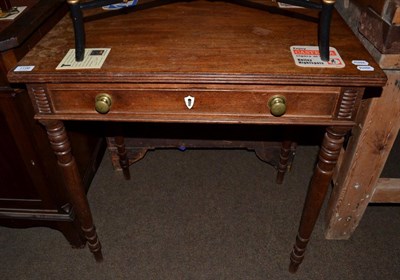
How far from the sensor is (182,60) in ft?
3.59

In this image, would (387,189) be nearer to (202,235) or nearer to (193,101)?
(202,235)

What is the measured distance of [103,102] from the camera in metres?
1.08

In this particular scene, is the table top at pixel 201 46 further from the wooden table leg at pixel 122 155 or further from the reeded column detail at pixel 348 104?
the wooden table leg at pixel 122 155

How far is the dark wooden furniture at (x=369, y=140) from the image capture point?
1.20 metres

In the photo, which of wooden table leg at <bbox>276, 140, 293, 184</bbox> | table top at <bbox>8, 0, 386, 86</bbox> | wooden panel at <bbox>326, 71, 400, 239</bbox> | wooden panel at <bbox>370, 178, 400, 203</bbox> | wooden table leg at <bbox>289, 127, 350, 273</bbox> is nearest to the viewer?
table top at <bbox>8, 0, 386, 86</bbox>

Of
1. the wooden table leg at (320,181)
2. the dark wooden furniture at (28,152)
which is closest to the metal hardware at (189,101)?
the wooden table leg at (320,181)

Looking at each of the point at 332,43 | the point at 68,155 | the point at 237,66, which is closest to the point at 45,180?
the point at 68,155

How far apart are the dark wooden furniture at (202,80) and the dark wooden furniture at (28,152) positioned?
0.31ft

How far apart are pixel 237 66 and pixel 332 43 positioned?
37cm

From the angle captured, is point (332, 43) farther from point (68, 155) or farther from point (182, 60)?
point (68, 155)

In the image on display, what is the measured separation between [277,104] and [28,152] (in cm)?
99

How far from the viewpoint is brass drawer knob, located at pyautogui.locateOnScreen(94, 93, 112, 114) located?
1.08 m

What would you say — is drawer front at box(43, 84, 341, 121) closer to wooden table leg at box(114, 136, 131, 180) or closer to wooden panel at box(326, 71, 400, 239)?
wooden panel at box(326, 71, 400, 239)

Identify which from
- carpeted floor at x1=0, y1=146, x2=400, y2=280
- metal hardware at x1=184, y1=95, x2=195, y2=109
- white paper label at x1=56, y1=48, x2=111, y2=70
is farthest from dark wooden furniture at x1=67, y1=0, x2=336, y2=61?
carpeted floor at x1=0, y1=146, x2=400, y2=280
